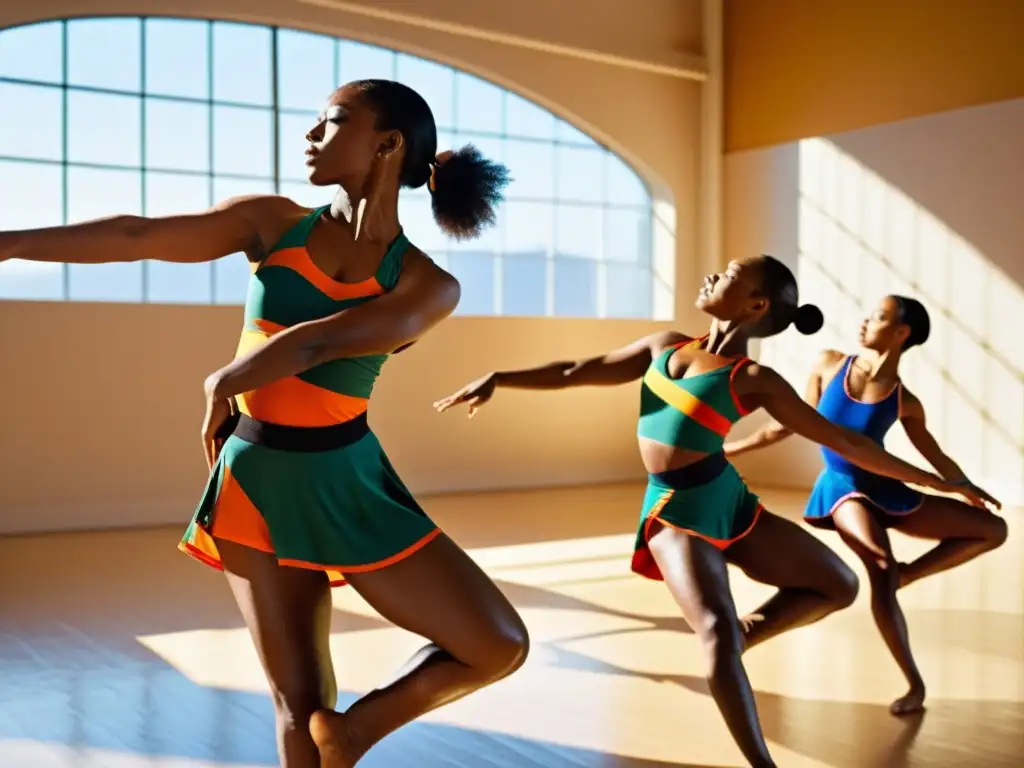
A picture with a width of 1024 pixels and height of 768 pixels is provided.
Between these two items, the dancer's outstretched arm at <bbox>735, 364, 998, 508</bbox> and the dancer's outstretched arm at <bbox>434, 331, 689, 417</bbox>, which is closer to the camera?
the dancer's outstretched arm at <bbox>735, 364, 998, 508</bbox>

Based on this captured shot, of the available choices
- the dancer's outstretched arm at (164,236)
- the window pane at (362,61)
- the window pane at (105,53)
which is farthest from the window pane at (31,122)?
the dancer's outstretched arm at (164,236)

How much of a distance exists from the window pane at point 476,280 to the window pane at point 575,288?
605mm

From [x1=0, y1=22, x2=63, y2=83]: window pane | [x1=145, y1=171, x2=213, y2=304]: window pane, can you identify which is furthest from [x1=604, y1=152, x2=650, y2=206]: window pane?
[x1=0, y1=22, x2=63, y2=83]: window pane

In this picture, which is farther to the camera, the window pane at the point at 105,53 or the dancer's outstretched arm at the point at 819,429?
the window pane at the point at 105,53

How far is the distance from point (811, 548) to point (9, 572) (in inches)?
160

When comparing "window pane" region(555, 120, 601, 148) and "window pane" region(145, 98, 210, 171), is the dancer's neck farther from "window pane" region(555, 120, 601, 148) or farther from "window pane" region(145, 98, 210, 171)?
"window pane" region(555, 120, 601, 148)

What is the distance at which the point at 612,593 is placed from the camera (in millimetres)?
5211

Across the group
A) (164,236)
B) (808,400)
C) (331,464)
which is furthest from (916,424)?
(164,236)

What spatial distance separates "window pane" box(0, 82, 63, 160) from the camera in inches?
273

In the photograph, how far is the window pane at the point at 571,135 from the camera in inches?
369

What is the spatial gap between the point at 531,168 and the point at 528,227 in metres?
0.44

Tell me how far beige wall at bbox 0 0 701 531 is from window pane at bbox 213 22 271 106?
0.54 ft

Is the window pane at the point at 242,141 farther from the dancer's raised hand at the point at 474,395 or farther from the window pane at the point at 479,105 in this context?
the dancer's raised hand at the point at 474,395

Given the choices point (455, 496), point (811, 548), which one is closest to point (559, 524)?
point (455, 496)
